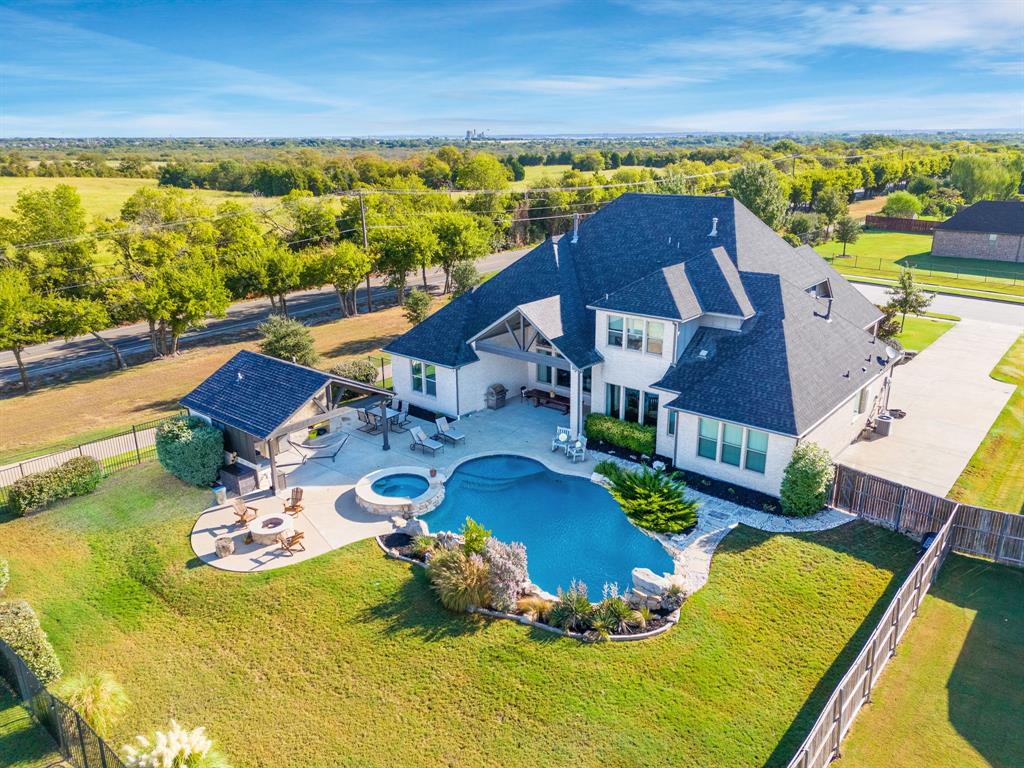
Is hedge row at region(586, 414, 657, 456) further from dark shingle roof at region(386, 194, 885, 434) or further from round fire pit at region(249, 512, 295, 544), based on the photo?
round fire pit at region(249, 512, 295, 544)

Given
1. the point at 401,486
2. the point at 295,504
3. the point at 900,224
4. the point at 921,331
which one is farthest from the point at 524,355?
the point at 900,224

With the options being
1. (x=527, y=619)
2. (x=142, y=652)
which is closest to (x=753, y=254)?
(x=527, y=619)

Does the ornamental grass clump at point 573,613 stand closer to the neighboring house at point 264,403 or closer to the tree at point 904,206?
the neighboring house at point 264,403

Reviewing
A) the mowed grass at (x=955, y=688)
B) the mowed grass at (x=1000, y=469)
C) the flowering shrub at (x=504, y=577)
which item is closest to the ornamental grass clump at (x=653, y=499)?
the flowering shrub at (x=504, y=577)

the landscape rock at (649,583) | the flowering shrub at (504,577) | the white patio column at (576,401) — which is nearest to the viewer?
the flowering shrub at (504,577)

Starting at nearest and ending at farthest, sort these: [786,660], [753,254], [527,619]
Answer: [786,660]
[527,619]
[753,254]

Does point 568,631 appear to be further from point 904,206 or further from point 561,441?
point 904,206

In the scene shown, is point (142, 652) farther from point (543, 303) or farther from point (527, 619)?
point (543, 303)
